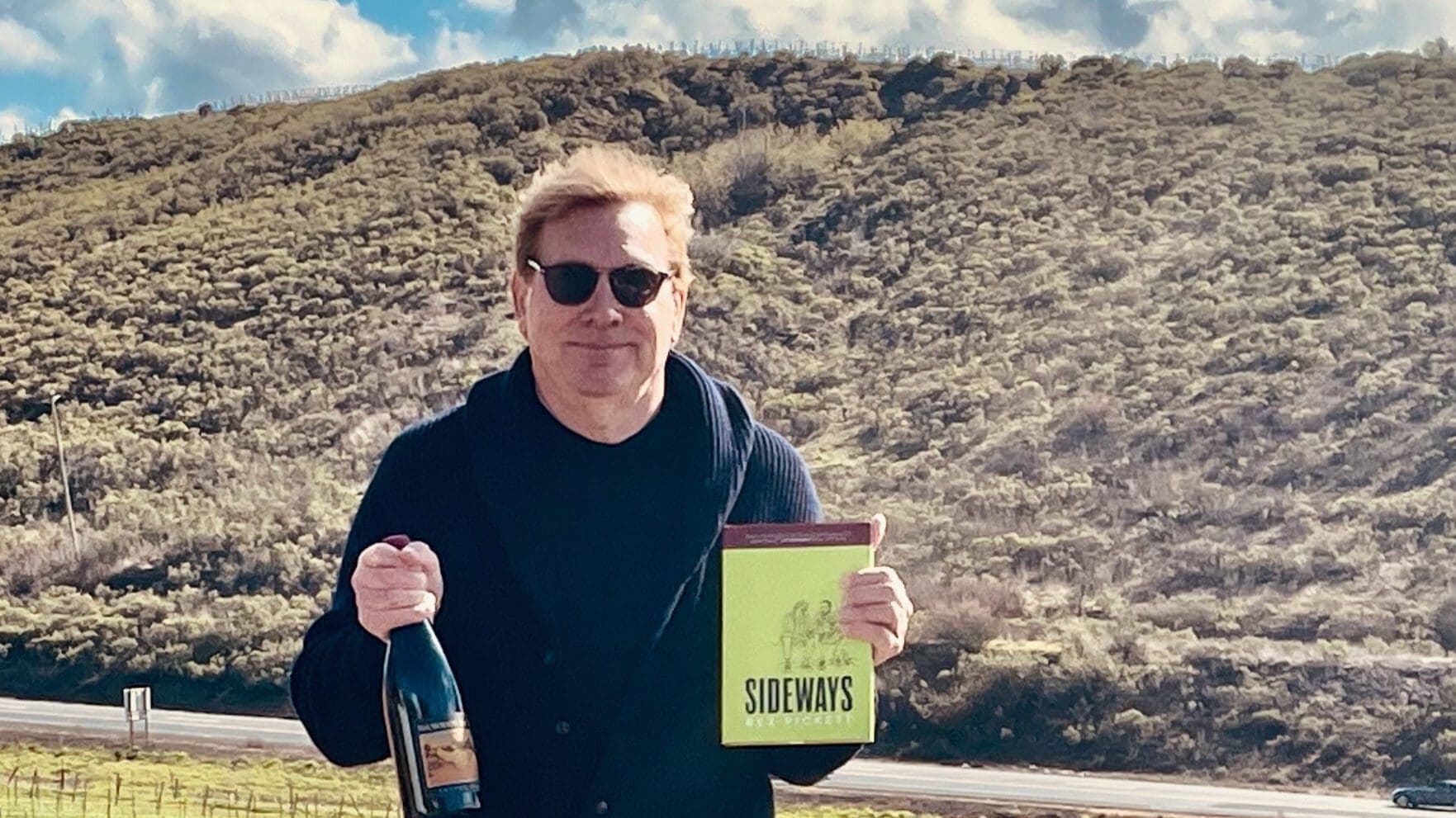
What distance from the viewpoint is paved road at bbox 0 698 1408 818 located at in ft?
42.5

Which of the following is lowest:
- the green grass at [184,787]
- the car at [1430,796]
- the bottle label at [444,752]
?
the car at [1430,796]

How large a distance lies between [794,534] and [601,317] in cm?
42

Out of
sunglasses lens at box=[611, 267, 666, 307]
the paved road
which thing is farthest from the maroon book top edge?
the paved road

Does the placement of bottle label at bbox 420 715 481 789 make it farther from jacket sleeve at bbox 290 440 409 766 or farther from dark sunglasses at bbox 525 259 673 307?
dark sunglasses at bbox 525 259 673 307

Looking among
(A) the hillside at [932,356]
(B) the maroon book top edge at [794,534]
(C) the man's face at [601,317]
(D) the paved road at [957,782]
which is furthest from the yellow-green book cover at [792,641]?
(A) the hillside at [932,356]

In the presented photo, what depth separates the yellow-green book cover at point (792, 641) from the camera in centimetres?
265

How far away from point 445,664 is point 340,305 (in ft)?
75.2

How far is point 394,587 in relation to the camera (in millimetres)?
2502

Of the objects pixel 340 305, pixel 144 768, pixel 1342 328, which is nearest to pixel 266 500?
pixel 340 305

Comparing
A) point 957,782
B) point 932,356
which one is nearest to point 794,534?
point 957,782

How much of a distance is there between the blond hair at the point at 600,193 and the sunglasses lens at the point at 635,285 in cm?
5

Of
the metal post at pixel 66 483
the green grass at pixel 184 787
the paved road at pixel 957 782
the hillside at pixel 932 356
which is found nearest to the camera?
the green grass at pixel 184 787

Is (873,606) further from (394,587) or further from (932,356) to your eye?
(932,356)

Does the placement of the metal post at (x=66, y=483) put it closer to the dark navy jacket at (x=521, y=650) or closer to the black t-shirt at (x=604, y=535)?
the dark navy jacket at (x=521, y=650)
